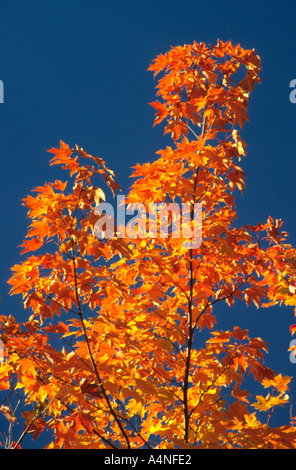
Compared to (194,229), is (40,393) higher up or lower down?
lower down

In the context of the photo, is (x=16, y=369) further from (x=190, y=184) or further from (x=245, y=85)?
(x=245, y=85)

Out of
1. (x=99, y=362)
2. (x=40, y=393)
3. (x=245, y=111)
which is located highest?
(x=245, y=111)

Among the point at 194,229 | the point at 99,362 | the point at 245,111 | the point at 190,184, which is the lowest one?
the point at 99,362

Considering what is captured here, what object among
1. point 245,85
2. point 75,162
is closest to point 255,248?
point 245,85

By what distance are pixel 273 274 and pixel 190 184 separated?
115 centimetres

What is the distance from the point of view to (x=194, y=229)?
167 inches

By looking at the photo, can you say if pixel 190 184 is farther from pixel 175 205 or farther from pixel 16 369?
pixel 16 369

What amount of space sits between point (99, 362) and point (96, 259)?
2.82 ft

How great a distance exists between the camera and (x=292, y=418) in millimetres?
4785
